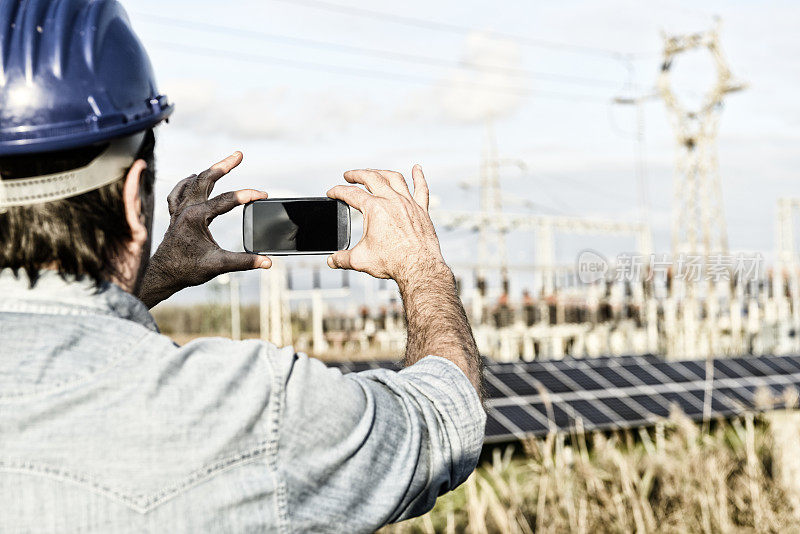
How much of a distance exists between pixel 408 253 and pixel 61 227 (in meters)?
0.60

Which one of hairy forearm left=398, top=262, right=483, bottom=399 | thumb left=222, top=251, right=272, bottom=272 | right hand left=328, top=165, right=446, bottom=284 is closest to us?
hairy forearm left=398, top=262, right=483, bottom=399

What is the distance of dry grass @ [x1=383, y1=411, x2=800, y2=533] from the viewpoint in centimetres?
545

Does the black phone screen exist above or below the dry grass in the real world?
above

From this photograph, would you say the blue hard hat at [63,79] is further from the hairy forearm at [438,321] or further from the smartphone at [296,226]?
the hairy forearm at [438,321]

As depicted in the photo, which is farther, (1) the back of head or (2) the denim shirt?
(1) the back of head

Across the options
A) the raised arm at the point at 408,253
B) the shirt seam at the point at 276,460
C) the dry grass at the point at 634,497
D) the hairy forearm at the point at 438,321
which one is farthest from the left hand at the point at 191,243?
the dry grass at the point at 634,497

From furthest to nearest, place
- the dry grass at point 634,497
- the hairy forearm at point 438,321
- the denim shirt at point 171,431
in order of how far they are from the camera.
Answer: the dry grass at point 634,497
the hairy forearm at point 438,321
the denim shirt at point 171,431

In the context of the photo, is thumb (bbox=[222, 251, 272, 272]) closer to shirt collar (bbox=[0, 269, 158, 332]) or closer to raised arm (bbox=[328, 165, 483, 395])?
raised arm (bbox=[328, 165, 483, 395])

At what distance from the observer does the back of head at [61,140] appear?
1270mm

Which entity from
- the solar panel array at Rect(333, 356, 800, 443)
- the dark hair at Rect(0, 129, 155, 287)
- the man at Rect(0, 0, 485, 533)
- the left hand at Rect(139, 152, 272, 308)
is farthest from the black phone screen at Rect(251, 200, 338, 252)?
the solar panel array at Rect(333, 356, 800, 443)

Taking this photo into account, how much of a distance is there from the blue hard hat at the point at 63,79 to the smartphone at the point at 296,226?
34 centimetres

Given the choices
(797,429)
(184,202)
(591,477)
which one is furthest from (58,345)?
(797,429)

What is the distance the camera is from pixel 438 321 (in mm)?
1576

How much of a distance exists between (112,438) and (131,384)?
0.07 m
